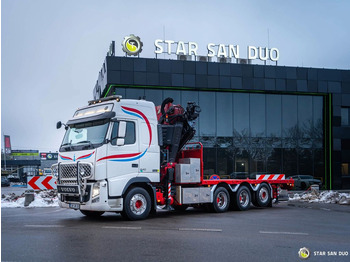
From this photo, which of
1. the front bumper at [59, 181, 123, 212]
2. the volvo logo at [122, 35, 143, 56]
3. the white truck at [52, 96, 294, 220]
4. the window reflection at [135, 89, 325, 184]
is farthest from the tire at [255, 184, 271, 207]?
the volvo logo at [122, 35, 143, 56]

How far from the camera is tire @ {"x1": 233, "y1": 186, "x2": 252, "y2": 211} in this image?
50.0ft

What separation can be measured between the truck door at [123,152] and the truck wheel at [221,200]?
12.5 ft

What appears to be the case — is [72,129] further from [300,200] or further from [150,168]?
[300,200]

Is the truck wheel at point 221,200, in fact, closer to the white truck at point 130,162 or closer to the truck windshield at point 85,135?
the white truck at point 130,162

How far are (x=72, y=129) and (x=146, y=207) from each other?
3138 mm

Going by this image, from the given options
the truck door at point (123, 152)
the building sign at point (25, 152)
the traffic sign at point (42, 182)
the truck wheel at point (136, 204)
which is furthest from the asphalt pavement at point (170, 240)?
the building sign at point (25, 152)

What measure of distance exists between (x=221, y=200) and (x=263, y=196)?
2.50 meters

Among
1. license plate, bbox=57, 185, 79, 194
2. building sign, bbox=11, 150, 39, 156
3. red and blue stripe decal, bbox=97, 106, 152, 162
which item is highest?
red and blue stripe decal, bbox=97, 106, 152, 162

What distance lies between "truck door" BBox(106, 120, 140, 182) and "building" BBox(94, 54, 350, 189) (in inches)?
791

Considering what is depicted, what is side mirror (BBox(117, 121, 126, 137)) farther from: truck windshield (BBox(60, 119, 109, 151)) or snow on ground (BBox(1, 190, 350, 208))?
snow on ground (BBox(1, 190, 350, 208))

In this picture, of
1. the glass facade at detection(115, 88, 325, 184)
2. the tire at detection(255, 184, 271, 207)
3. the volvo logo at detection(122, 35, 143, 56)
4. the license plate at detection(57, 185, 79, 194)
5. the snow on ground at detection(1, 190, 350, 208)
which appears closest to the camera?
the license plate at detection(57, 185, 79, 194)

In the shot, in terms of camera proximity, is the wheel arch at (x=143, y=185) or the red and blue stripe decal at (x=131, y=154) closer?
the red and blue stripe decal at (x=131, y=154)

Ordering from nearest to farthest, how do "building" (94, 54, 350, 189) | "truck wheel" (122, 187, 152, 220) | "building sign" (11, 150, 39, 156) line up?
"truck wheel" (122, 187, 152, 220)
"building" (94, 54, 350, 189)
"building sign" (11, 150, 39, 156)

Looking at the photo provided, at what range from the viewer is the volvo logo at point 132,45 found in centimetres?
3184
